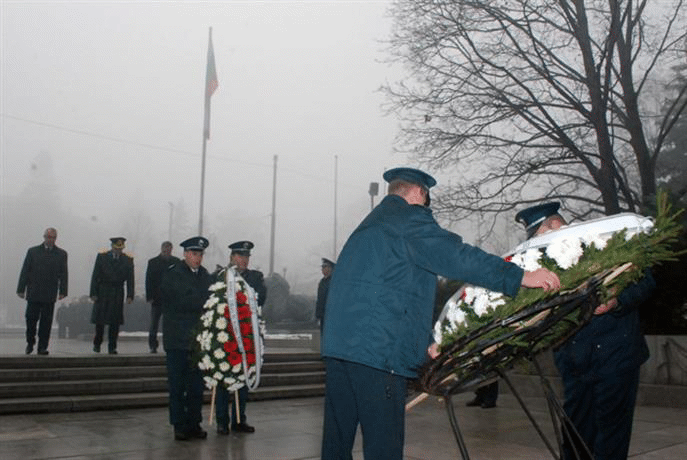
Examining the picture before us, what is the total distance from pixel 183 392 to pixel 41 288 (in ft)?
18.1

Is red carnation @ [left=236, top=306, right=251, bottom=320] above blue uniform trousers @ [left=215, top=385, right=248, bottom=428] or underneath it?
above

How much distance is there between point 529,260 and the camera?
312 cm

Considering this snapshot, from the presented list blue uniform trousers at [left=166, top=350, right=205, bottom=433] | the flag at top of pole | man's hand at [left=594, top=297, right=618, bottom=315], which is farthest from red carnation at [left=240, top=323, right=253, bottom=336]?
the flag at top of pole

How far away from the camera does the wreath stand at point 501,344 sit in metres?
2.74

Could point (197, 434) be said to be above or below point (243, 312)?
below

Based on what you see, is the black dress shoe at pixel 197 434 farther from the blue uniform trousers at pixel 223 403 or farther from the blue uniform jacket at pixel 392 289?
the blue uniform jacket at pixel 392 289

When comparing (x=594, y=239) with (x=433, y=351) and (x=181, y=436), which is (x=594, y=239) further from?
(x=181, y=436)

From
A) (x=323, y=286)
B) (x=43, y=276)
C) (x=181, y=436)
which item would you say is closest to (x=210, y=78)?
(x=323, y=286)

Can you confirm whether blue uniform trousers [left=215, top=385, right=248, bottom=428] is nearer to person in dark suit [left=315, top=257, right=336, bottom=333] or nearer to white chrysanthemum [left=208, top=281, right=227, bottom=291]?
white chrysanthemum [left=208, top=281, right=227, bottom=291]

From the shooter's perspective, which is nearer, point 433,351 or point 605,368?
point 433,351

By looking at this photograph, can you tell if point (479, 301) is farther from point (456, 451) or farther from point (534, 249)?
point (456, 451)

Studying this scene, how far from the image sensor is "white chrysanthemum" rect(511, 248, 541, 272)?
3074 millimetres

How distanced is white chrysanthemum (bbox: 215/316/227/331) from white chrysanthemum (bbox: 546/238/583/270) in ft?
16.6

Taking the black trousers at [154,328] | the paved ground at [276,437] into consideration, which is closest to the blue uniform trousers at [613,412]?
the paved ground at [276,437]
